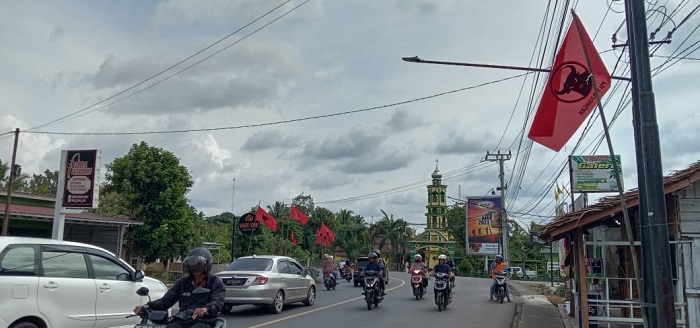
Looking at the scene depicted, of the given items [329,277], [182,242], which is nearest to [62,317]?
[329,277]

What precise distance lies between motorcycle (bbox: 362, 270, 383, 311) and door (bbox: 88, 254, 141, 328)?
8.30 m

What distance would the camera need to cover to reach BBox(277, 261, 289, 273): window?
51.3ft

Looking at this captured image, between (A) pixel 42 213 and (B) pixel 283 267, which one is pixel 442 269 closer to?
(B) pixel 283 267

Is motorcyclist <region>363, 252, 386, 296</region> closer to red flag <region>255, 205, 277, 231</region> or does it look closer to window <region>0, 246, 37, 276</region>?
window <region>0, 246, 37, 276</region>

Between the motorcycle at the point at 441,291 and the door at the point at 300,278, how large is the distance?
152 inches

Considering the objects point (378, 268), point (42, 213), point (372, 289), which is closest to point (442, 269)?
point (378, 268)

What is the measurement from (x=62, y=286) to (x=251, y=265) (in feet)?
25.1

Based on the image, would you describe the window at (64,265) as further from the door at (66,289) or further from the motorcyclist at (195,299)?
the motorcyclist at (195,299)

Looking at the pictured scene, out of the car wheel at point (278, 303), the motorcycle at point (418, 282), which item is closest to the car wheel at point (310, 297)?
the car wheel at point (278, 303)

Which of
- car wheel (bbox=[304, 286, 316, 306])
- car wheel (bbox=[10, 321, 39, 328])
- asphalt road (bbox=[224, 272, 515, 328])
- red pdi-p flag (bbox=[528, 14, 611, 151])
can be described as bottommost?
asphalt road (bbox=[224, 272, 515, 328])

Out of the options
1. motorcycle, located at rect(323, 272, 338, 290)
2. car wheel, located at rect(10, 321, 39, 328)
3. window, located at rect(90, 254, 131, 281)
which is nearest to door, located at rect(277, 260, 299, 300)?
window, located at rect(90, 254, 131, 281)

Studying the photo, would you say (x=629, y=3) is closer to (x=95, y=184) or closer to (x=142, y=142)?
(x=95, y=184)

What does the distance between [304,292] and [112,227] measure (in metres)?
12.3

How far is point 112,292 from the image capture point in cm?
875
